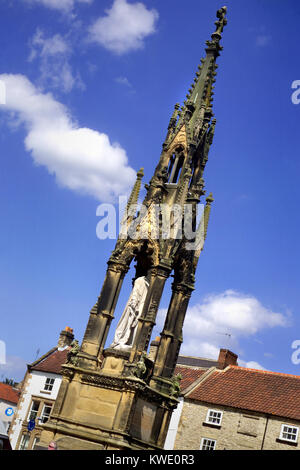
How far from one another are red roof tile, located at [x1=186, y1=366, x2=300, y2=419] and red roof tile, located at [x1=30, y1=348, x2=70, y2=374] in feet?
34.6

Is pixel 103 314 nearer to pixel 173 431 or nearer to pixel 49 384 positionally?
pixel 173 431

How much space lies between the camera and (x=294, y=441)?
3519cm

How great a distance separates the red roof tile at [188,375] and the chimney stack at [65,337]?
29.8ft

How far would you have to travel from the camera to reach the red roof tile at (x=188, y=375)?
41.3 m

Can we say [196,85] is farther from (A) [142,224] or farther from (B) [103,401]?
(B) [103,401]

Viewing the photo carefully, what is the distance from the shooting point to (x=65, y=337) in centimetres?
4769

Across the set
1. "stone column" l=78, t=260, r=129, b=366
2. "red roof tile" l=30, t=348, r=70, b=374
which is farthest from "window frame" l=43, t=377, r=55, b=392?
"stone column" l=78, t=260, r=129, b=366

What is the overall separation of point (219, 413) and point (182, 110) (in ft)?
81.9

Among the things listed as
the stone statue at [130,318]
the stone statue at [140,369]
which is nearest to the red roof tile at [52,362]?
the stone statue at [130,318]

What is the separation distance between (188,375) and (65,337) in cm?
1074

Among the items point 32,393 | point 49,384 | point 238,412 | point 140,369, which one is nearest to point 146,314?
point 140,369
